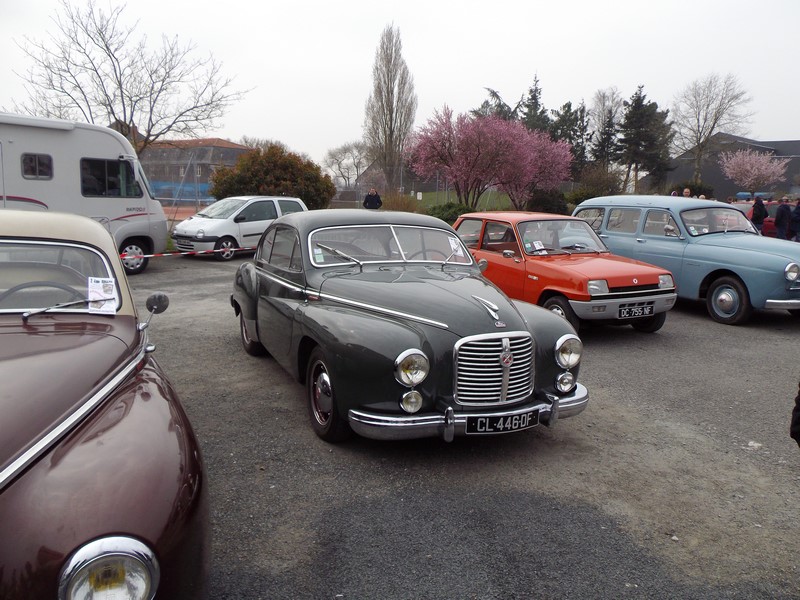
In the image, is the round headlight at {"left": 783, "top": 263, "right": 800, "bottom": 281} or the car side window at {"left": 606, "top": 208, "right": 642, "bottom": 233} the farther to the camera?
the car side window at {"left": 606, "top": 208, "right": 642, "bottom": 233}

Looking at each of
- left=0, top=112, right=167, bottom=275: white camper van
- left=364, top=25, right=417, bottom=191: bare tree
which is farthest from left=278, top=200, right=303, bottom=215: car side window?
left=364, top=25, right=417, bottom=191: bare tree

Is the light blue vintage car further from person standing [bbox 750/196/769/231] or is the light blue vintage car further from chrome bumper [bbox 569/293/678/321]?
person standing [bbox 750/196/769/231]

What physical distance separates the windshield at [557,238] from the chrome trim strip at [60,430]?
6086 mm

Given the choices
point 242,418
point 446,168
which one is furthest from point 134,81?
point 242,418

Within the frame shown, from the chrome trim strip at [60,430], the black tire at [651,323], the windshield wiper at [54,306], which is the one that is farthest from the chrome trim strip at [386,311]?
the black tire at [651,323]

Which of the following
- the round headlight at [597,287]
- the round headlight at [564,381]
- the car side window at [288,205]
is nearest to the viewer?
the round headlight at [564,381]

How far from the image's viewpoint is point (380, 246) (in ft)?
17.6

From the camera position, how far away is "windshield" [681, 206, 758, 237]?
9459 millimetres

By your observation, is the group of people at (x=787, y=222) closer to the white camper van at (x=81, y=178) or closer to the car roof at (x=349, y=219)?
the car roof at (x=349, y=219)

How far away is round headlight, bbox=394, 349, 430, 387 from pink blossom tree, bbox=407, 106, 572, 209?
22055 millimetres

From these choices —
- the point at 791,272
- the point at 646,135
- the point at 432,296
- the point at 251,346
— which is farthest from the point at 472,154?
the point at 646,135

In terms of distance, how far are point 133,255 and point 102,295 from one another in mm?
10319

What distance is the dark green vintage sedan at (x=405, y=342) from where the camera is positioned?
12.6 ft

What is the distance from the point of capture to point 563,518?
135 inches
